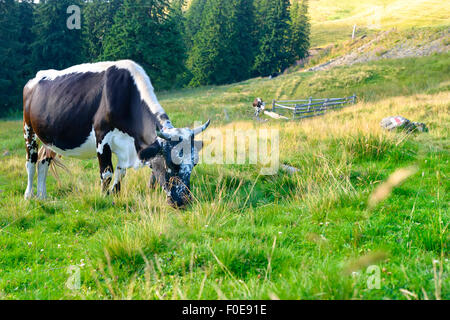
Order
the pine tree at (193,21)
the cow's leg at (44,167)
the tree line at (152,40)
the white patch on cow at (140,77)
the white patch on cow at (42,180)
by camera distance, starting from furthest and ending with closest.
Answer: the pine tree at (193,21), the tree line at (152,40), the cow's leg at (44,167), the white patch on cow at (42,180), the white patch on cow at (140,77)

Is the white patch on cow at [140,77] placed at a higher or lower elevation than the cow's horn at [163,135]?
higher

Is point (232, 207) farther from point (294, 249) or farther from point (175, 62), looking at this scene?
point (175, 62)

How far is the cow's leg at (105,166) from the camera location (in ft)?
19.7

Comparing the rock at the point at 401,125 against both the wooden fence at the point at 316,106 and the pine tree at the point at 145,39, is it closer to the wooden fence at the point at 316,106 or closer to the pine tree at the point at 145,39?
the wooden fence at the point at 316,106

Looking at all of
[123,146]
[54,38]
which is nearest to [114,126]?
[123,146]

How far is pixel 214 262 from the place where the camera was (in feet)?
10.1

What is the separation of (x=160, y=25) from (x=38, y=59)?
14.5 metres

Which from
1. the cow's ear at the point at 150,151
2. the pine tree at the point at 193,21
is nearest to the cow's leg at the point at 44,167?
the cow's ear at the point at 150,151

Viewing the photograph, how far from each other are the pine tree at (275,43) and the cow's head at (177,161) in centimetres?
5083

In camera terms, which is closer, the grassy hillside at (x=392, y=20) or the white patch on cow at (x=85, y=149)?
the white patch on cow at (x=85, y=149)

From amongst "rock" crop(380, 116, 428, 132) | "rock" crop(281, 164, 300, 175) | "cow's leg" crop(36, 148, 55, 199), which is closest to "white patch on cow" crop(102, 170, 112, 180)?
"cow's leg" crop(36, 148, 55, 199)

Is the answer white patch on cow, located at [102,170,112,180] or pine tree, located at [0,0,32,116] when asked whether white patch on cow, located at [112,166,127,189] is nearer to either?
white patch on cow, located at [102,170,112,180]

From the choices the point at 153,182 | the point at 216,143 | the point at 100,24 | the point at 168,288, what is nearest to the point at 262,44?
the point at 100,24

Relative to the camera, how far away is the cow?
5215 millimetres
